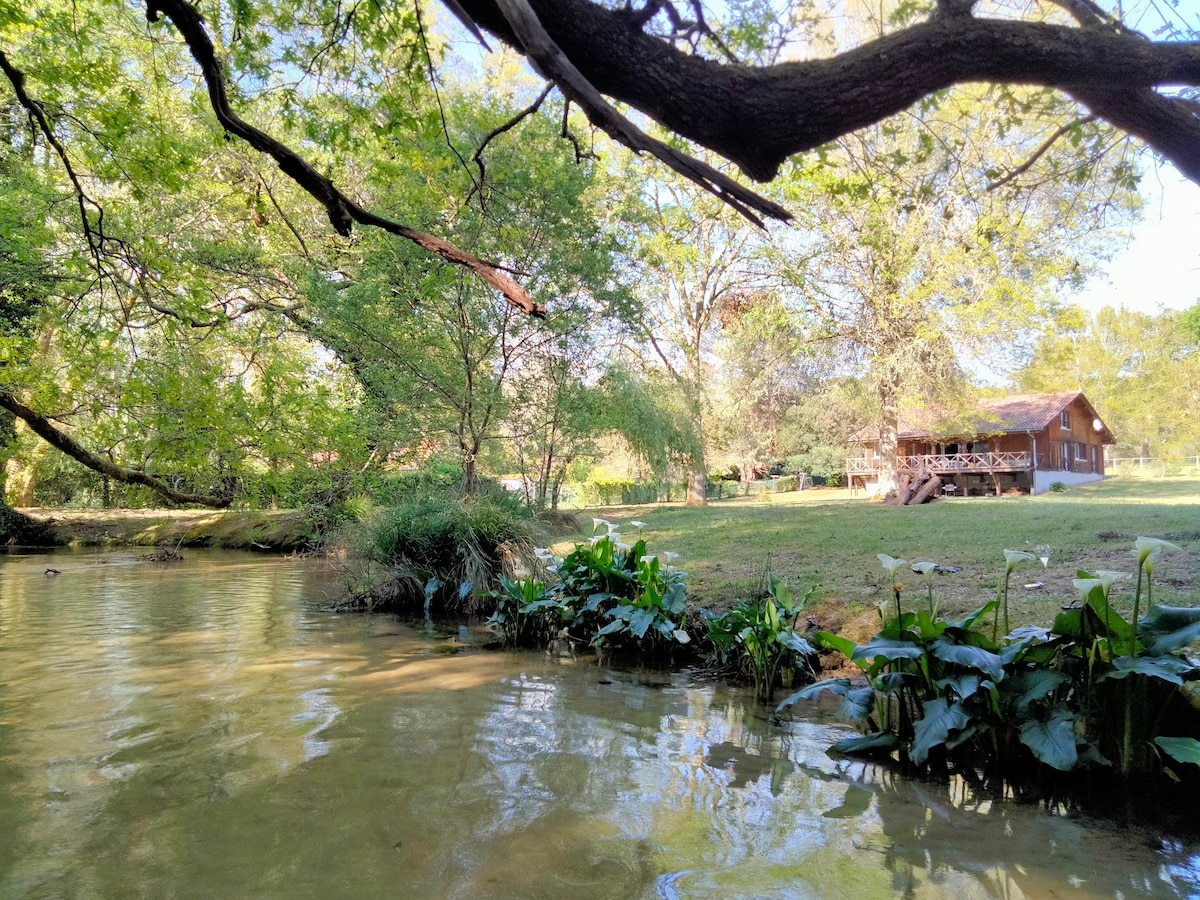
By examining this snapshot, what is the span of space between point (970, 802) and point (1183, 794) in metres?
0.90

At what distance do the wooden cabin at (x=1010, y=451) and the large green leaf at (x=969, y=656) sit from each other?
80.7 ft

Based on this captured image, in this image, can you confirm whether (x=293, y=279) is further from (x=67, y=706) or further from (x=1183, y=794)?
(x=1183, y=794)

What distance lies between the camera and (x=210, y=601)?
8742mm

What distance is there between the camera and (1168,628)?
3137mm

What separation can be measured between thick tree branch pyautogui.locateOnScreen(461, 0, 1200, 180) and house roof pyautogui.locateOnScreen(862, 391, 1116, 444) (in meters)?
19.3

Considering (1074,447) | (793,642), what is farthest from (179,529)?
(1074,447)

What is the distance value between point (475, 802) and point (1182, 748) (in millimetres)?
2899

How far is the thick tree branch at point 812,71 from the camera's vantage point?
281 centimetres

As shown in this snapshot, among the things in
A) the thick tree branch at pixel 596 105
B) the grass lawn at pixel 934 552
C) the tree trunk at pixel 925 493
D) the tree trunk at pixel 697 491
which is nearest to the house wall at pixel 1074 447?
the tree trunk at pixel 925 493

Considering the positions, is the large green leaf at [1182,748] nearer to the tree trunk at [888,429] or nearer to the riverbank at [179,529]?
the riverbank at [179,529]

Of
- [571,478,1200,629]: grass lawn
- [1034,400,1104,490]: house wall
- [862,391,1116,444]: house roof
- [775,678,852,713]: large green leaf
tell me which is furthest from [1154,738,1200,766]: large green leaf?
[1034,400,1104,490]: house wall

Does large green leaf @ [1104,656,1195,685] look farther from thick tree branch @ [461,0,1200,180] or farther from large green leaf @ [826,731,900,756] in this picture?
thick tree branch @ [461,0,1200,180]

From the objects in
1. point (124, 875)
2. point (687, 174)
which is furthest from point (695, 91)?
point (124, 875)

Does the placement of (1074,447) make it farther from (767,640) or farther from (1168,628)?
(1168,628)
